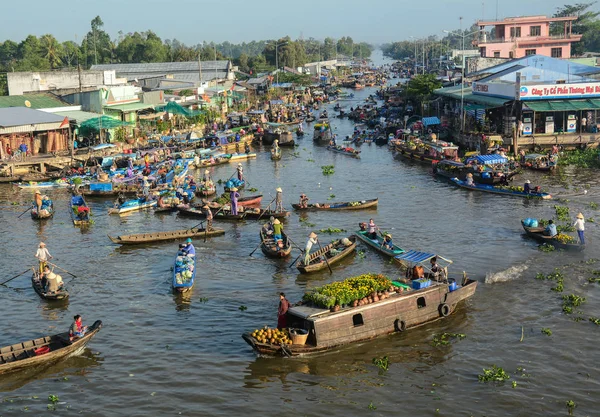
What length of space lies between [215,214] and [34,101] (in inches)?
1325

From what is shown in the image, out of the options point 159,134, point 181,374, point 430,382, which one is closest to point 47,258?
point 181,374

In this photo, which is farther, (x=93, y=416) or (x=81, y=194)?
(x=81, y=194)

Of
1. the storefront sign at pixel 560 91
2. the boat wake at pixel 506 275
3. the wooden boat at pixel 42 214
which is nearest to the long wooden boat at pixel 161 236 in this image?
the wooden boat at pixel 42 214

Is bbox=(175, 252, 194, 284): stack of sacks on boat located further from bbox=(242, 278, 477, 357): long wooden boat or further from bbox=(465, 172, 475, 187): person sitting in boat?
bbox=(465, 172, 475, 187): person sitting in boat

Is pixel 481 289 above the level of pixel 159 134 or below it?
below

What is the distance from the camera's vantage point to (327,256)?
3119 centimetres

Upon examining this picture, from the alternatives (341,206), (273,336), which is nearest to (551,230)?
(341,206)

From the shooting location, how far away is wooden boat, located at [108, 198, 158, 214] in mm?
41281

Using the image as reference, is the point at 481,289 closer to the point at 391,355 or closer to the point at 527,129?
the point at 391,355

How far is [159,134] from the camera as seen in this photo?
221 ft

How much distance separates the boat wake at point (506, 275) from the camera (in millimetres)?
28728

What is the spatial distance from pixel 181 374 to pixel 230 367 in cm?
148

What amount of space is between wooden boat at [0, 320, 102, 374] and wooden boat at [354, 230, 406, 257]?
14.1 m

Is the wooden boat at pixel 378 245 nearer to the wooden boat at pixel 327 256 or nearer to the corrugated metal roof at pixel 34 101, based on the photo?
the wooden boat at pixel 327 256
